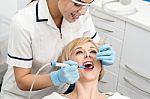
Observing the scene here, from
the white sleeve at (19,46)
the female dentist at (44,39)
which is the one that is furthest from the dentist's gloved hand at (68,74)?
the white sleeve at (19,46)

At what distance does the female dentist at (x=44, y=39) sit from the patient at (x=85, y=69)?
6 centimetres

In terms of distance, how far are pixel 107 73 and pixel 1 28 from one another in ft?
3.27

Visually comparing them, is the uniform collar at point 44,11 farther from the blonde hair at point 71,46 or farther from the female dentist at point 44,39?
the blonde hair at point 71,46

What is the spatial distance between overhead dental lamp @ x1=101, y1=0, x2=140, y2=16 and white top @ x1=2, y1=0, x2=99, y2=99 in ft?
2.59

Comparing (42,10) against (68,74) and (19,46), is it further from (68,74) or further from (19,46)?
(68,74)

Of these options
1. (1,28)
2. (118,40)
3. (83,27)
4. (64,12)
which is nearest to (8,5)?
(1,28)

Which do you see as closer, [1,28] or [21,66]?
[21,66]

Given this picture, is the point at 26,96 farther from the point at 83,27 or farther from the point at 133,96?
the point at 133,96

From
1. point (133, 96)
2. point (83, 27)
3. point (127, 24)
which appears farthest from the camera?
point (133, 96)

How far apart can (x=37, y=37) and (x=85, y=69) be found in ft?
0.97

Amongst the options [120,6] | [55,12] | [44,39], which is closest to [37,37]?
[44,39]

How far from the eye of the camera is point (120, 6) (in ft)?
8.63

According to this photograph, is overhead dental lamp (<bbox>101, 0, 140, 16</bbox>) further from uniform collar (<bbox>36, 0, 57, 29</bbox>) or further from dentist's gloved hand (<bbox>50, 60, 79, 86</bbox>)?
dentist's gloved hand (<bbox>50, 60, 79, 86</bbox>)

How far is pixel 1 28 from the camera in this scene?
2.74 metres
